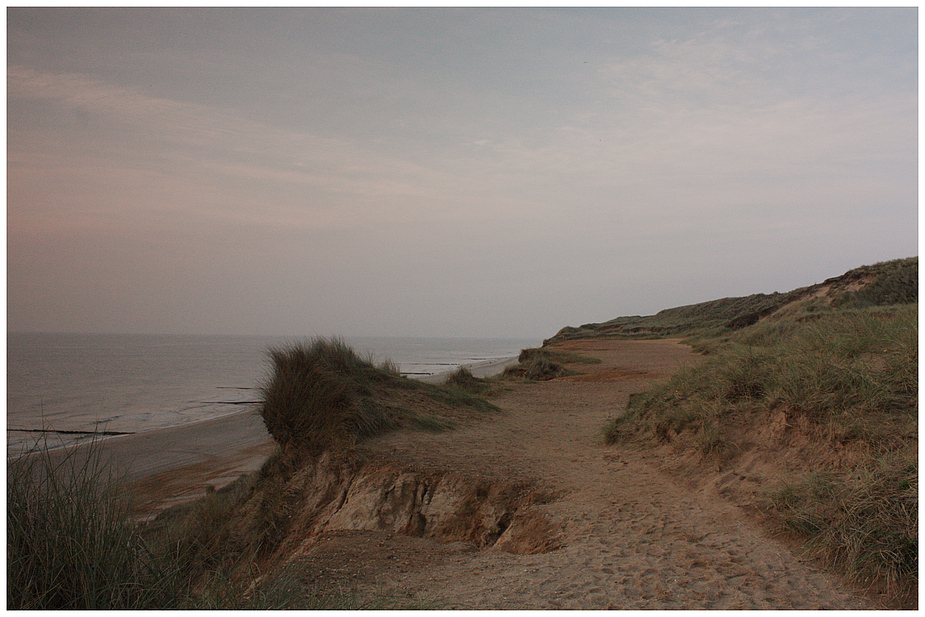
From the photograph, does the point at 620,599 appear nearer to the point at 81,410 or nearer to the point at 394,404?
the point at 394,404

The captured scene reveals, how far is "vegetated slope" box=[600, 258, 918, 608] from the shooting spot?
3584mm

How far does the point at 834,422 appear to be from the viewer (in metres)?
5.13

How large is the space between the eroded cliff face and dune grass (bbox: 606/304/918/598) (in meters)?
2.07

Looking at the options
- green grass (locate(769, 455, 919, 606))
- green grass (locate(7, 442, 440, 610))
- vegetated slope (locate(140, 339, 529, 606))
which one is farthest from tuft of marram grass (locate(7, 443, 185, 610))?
green grass (locate(769, 455, 919, 606))

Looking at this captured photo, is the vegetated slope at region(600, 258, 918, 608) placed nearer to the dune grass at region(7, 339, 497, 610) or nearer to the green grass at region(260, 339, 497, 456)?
the dune grass at region(7, 339, 497, 610)

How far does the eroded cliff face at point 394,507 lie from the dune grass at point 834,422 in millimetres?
2069

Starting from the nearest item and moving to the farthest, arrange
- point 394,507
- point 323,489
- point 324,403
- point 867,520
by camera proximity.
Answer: point 867,520 < point 394,507 < point 323,489 < point 324,403

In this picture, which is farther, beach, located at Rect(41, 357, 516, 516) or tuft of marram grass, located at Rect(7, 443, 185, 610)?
beach, located at Rect(41, 357, 516, 516)

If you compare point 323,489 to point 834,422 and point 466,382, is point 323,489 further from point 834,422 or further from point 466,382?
point 466,382

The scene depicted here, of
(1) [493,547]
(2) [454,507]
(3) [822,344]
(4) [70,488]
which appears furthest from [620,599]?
(3) [822,344]

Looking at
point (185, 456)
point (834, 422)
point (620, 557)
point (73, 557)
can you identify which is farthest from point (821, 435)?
point (185, 456)

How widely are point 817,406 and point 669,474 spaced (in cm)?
165

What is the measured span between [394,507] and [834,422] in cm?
Result: 452

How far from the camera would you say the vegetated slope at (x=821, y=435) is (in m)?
3.58
